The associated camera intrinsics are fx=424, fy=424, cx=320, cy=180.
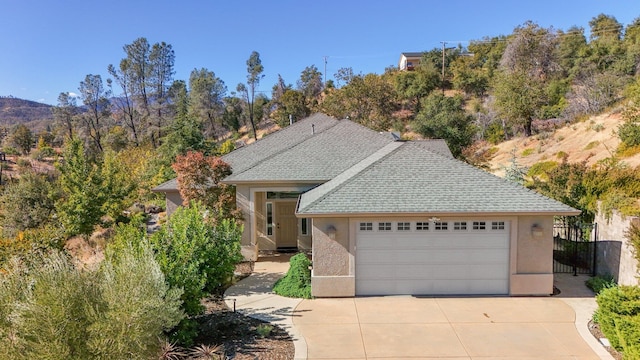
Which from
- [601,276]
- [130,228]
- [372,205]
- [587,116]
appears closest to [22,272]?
[130,228]

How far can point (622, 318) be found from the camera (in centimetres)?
821

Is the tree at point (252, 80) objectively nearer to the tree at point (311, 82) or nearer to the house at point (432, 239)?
the tree at point (311, 82)

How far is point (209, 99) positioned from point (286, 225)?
55346 mm

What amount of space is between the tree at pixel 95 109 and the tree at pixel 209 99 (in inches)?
475

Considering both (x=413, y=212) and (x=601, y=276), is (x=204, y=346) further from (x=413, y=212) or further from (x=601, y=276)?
(x=601, y=276)

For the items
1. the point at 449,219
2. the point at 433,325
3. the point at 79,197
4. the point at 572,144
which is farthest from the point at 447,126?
the point at 433,325

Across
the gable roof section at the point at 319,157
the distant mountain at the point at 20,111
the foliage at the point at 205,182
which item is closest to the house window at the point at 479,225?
the gable roof section at the point at 319,157

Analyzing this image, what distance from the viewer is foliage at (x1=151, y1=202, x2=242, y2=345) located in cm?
923

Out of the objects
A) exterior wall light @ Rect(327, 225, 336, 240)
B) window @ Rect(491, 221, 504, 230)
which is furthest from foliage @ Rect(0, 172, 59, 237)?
window @ Rect(491, 221, 504, 230)

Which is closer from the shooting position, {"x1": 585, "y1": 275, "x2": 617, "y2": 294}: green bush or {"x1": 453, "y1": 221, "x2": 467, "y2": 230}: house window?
{"x1": 453, "y1": 221, "x2": 467, "y2": 230}: house window

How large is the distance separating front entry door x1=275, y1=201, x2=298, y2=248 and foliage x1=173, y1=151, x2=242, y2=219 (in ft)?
7.43

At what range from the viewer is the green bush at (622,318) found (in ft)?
25.5

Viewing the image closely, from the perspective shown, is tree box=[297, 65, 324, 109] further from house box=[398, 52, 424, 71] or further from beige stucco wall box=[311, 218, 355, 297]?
beige stucco wall box=[311, 218, 355, 297]

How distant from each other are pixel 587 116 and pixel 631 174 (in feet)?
87.6
